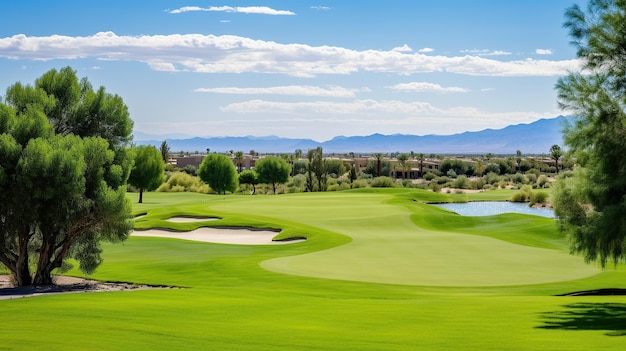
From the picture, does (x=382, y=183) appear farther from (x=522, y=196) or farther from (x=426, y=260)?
(x=426, y=260)

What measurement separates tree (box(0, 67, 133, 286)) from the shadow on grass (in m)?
14.7

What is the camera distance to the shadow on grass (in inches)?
617

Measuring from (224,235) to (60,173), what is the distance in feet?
72.0

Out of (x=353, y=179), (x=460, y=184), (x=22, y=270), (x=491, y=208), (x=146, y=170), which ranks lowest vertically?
(x=491, y=208)

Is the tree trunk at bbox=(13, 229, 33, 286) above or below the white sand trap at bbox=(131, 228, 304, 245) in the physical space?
above

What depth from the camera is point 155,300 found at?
62.4ft

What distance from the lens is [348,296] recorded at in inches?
919

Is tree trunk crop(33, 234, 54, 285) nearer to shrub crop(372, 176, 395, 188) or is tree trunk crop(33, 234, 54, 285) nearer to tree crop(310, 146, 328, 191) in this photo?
tree crop(310, 146, 328, 191)

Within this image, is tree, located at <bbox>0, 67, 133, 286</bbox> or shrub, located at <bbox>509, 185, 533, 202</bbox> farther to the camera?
shrub, located at <bbox>509, 185, 533, 202</bbox>

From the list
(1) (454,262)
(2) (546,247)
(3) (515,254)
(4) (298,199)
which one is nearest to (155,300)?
(1) (454,262)

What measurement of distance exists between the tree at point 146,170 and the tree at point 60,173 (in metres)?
51.1

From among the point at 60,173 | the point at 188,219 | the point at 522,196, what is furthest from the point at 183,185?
the point at 60,173

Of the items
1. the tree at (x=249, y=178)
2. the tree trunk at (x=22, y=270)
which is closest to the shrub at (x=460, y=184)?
the tree at (x=249, y=178)

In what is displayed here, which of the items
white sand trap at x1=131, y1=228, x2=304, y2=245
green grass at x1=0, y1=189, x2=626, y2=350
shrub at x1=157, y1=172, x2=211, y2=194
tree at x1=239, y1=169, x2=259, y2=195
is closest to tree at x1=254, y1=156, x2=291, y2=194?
tree at x1=239, y1=169, x2=259, y2=195
